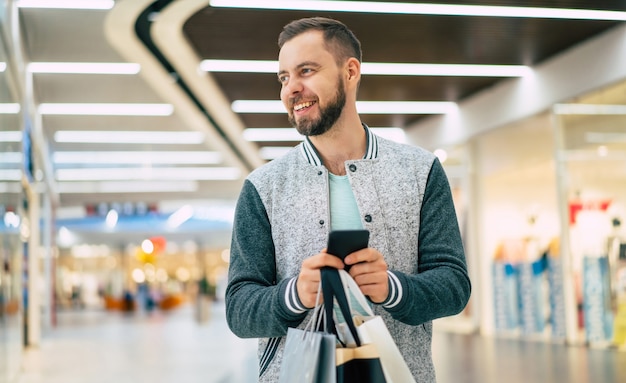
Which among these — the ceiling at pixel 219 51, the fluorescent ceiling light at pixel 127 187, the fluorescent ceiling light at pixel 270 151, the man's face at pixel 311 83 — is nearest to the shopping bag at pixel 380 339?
the man's face at pixel 311 83

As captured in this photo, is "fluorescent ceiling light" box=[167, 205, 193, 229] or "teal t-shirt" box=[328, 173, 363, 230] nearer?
"teal t-shirt" box=[328, 173, 363, 230]

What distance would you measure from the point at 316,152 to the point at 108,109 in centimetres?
1438

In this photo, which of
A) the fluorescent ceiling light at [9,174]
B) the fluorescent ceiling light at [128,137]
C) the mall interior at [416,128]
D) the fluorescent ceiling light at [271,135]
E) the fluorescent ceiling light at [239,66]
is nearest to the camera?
the fluorescent ceiling light at [9,174]

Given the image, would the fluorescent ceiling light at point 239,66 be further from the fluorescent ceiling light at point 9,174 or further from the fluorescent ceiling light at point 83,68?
the fluorescent ceiling light at point 9,174

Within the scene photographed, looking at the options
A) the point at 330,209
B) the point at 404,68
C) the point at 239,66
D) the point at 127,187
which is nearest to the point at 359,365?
the point at 330,209

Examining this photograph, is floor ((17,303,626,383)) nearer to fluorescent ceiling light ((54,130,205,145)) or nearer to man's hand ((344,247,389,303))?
fluorescent ceiling light ((54,130,205,145))

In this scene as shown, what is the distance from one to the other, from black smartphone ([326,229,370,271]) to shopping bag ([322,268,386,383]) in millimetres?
36

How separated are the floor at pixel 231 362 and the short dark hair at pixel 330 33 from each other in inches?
251

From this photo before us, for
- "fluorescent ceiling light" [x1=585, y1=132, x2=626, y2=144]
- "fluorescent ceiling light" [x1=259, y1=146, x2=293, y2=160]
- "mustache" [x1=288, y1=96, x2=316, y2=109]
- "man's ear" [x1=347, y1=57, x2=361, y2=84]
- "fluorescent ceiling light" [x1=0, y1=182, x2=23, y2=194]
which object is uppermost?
"fluorescent ceiling light" [x1=259, y1=146, x2=293, y2=160]

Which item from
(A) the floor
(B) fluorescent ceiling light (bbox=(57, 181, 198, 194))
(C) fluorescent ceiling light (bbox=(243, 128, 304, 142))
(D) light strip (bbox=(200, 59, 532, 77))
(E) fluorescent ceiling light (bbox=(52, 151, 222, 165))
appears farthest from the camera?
(B) fluorescent ceiling light (bbox=(57, 181, 198, 194))

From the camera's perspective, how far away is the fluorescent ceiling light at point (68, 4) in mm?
9656

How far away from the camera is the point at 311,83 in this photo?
1.57 meters

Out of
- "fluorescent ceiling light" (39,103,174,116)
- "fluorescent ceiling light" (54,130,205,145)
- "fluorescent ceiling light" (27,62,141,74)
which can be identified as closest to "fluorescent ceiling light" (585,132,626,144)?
"fluorescent ceiling light" (27,62,141,74)

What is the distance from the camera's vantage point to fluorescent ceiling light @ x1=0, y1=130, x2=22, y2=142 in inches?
295
